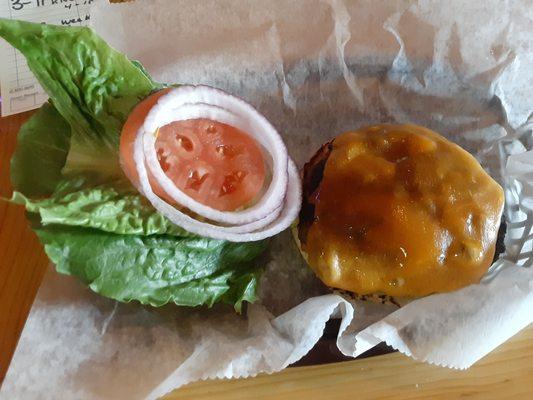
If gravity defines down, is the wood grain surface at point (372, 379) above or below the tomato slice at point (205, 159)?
below

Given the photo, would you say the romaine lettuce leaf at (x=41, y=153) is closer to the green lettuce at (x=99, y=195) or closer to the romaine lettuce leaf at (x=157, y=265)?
the green lettuce at (x=99, y=195)

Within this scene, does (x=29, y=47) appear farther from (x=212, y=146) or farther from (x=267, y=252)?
(x=267, y=252)

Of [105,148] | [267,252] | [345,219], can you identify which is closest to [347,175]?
[345,219]

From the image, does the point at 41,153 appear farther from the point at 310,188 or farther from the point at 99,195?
the point at 310,188

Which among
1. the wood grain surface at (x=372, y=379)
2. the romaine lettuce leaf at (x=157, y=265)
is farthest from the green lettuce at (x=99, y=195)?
the wood grain surface at (x=372, y=379)

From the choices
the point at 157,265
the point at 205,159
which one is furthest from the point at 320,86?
Result: the point at 157,265

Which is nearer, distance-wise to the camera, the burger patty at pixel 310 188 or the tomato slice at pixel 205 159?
Result: the tomato slice at pixel 205 159

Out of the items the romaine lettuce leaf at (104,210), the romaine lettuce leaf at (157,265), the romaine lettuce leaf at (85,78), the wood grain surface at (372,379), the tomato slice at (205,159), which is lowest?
the wood grain surface at (372,379)
